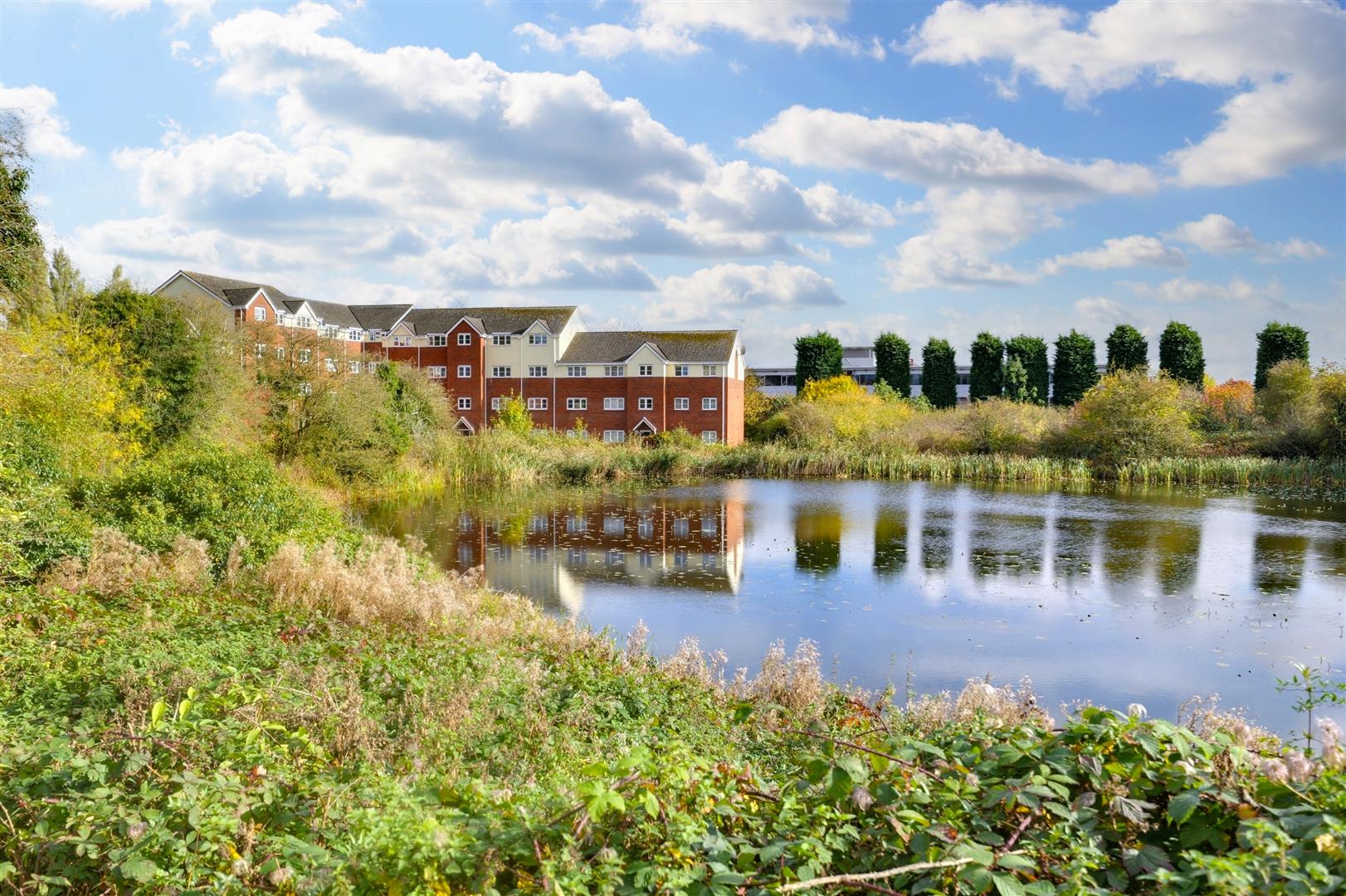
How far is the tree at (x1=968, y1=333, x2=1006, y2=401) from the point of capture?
5844 centimetres

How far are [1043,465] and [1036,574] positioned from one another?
850 inches

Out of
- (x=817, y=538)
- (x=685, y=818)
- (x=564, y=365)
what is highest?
(x=564, y=365)

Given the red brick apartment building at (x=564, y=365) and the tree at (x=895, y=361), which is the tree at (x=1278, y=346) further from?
the red brick apartment building at (x=564, y=365)

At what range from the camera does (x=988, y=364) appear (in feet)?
193

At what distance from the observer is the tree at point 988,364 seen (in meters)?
58.4

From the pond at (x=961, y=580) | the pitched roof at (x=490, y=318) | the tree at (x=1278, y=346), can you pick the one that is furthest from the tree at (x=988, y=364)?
the pond at (x=961, y=580)

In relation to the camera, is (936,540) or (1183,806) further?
(936,540)

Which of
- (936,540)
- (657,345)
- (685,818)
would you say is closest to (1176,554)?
(936,540)

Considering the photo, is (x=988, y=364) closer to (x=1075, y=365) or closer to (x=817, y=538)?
(x=1075, y=365)

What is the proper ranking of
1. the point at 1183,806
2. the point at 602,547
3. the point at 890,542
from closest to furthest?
the point at 1183,806, the point at 602,547, the point at 890,542

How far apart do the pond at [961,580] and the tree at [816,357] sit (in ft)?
106

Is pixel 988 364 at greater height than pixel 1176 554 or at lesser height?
greater

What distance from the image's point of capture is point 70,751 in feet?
13.3

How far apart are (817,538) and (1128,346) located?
44.6 metres
